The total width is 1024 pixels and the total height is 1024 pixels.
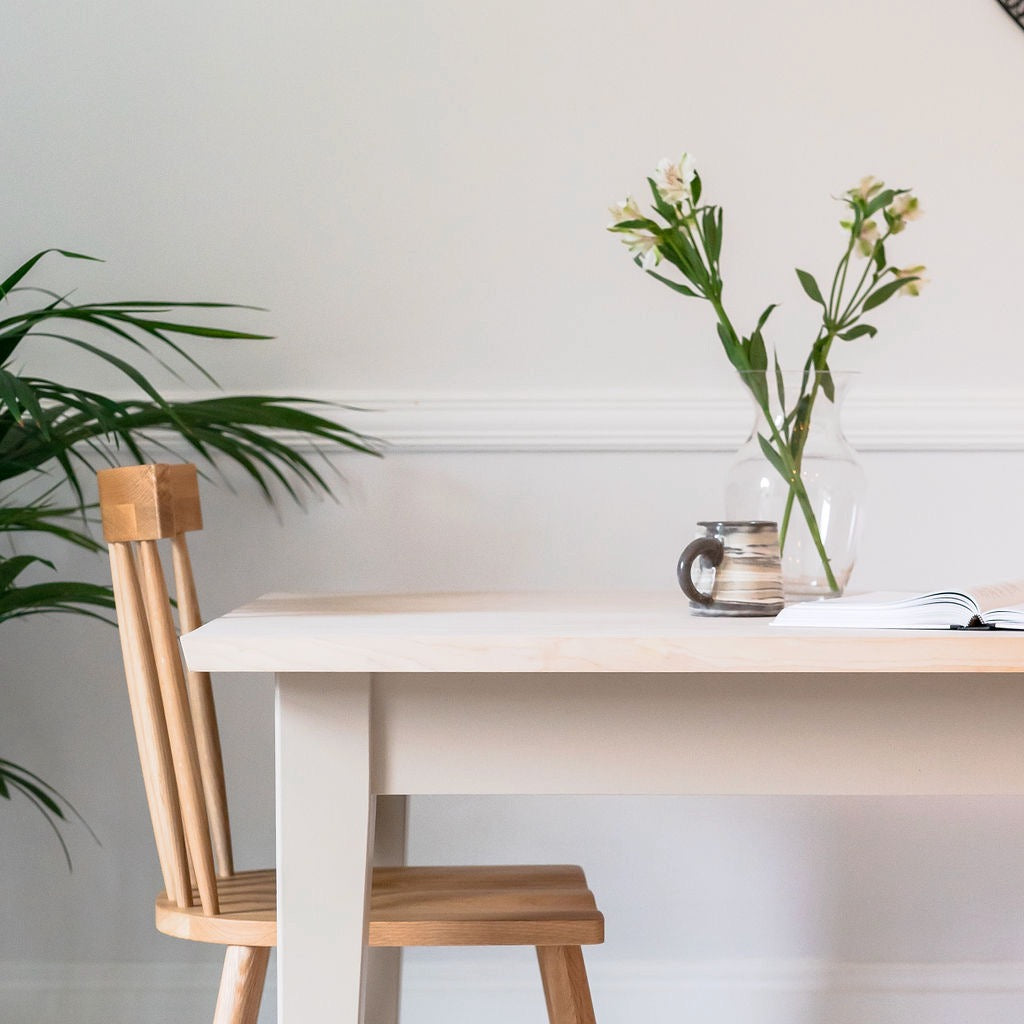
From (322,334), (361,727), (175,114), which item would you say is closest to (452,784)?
(361,727)

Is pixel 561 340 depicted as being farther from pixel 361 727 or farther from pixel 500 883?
pixel 361 727

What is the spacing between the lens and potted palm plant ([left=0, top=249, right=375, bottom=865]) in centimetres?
140

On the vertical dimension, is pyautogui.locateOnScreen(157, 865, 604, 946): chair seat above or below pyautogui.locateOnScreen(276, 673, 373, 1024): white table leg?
below

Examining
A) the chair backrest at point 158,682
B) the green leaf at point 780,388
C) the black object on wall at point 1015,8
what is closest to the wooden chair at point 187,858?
the chair backrest at point 158,682

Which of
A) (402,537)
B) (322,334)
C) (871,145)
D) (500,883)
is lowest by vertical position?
(500,883)

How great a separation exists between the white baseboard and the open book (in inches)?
42.0

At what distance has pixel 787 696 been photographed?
783 millimetres

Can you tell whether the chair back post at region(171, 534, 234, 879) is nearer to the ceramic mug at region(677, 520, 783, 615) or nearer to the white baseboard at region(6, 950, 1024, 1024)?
the ceramic mug at region(677, 520, 783, 615)

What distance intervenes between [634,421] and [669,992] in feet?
2.91

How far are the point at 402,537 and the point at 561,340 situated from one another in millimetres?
399

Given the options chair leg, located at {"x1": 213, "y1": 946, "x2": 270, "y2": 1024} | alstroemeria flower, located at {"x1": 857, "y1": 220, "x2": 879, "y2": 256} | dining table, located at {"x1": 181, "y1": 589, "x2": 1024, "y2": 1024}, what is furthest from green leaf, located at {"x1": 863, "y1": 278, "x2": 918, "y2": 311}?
chair leg, located at {"x1": 213, "y1": 946, "x2": 270, "y2": 1024}

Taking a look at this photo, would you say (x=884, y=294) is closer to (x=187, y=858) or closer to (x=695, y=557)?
(x=695, y=557)

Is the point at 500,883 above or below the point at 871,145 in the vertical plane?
below

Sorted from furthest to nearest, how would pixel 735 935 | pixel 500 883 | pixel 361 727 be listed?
pixel 735 935, pixel 500 883, pixel 361 727
